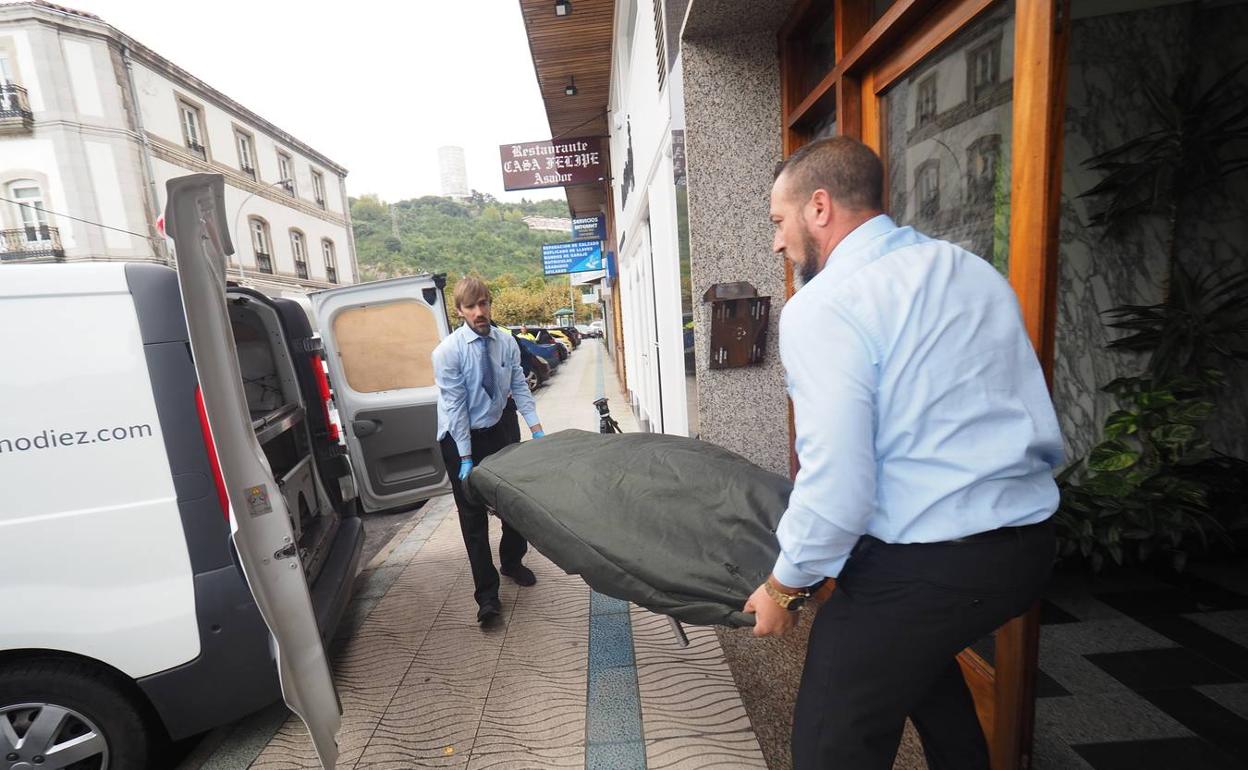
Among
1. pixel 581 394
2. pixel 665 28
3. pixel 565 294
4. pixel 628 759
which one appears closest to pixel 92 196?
pixel 581 394

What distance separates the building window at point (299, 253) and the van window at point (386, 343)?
33.7m

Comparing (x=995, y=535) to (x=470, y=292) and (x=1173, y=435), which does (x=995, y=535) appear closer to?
(x=1173, y=435)

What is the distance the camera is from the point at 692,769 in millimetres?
2305

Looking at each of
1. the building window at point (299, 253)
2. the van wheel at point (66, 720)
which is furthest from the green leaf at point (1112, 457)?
the building window at point (299, 253)

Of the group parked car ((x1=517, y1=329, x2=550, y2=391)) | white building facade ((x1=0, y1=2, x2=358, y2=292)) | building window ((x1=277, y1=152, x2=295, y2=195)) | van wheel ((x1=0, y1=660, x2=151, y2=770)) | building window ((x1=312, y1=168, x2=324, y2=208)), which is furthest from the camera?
building window ((x1=312, y1=168, x2=324, y2=208))

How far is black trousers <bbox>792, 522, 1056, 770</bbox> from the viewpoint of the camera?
1246 mm

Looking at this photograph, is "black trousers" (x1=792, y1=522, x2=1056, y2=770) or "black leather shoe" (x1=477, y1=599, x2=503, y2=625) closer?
"black trousers" (x1=792, y1=522, x2=1056, y2=770)

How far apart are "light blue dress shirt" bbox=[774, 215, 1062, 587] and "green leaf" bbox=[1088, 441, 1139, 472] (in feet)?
9.01

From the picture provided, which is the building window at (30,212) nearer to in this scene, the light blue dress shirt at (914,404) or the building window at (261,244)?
the building window at (261,244)

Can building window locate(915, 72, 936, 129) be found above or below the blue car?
above

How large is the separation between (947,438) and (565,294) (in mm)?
59614

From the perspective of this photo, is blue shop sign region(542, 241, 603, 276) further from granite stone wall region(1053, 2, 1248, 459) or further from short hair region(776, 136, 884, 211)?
short hair region(776, 136, 884, 211)

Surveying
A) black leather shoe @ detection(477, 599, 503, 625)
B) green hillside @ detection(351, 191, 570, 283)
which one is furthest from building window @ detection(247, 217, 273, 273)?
black leather shoe @ detection(477, 599, 503, 625)

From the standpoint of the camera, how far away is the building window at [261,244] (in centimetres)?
3008
